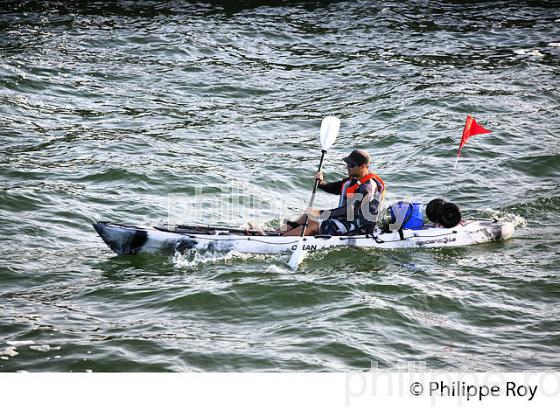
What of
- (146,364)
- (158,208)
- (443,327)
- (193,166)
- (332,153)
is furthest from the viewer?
(332,153)

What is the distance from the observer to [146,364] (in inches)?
288

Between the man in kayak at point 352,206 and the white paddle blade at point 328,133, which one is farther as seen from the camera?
the white paddle blade at point 328,133

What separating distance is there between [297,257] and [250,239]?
2.13 feet

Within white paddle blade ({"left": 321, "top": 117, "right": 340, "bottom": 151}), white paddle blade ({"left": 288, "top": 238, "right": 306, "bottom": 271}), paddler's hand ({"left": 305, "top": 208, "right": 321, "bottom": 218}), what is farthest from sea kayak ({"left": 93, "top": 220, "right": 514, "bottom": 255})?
white paddle blade ({"left": 321, "top": 117, "right": 340, "bottom": 151})

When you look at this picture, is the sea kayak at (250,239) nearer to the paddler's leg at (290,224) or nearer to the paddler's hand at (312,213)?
the paddler's leg at (290,224)

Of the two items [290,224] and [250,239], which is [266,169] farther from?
[250,239]

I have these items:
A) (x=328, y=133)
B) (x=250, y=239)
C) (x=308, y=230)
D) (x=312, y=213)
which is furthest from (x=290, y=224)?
(x=328, y=133)

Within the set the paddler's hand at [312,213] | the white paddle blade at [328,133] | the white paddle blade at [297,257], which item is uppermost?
the white paddle blade at [328,133]

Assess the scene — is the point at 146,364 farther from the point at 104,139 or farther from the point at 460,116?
the point at 460,116

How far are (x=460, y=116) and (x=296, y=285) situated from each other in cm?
784

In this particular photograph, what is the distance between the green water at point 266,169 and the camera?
315 inches

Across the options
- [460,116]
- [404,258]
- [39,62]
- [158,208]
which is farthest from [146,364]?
[39,62]

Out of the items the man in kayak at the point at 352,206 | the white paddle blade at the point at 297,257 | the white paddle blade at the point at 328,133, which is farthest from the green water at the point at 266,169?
the white paddle blade at the point at 328,133

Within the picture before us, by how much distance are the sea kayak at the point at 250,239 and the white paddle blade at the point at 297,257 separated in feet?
0.48
